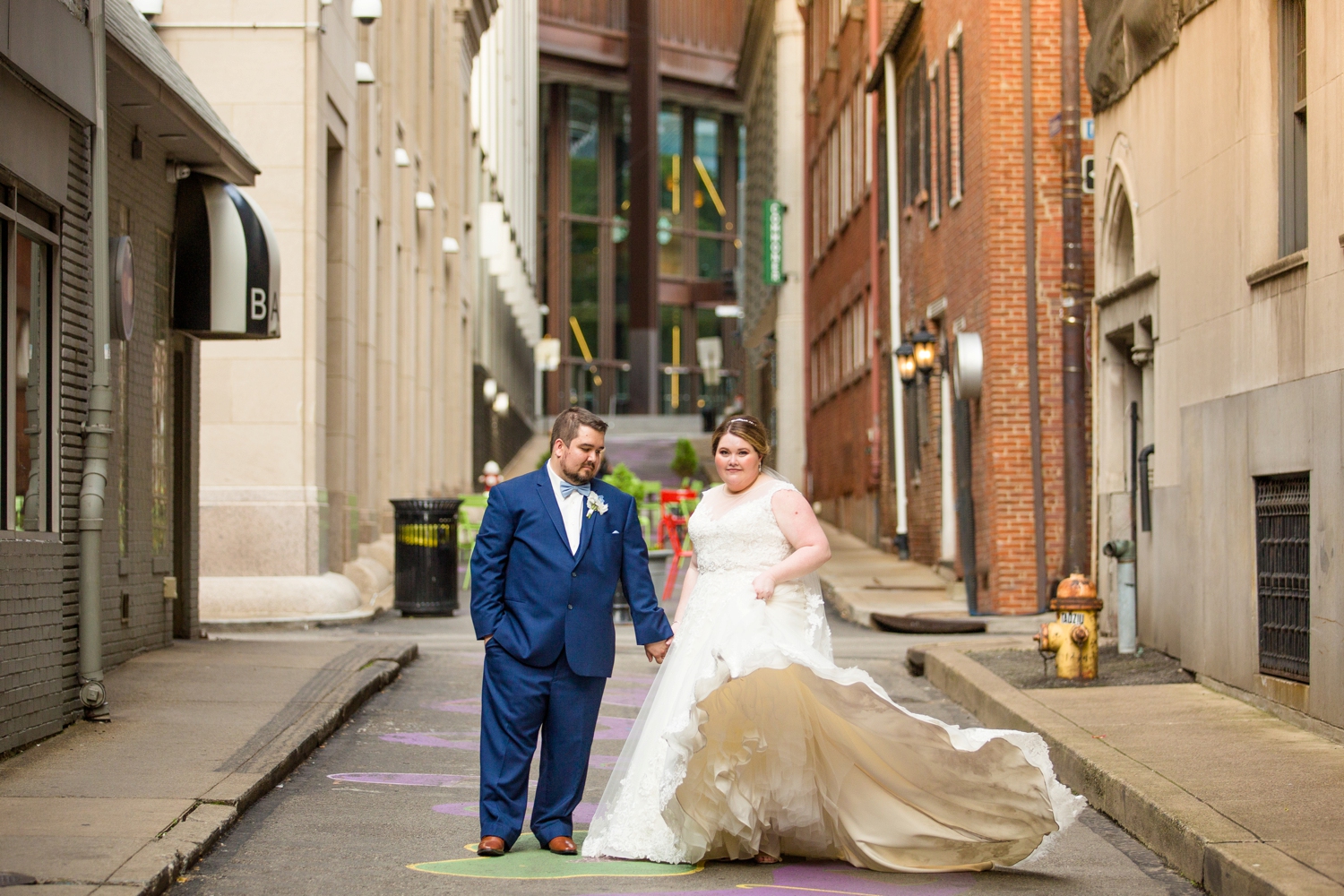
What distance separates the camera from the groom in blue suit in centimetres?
707

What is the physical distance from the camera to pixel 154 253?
13695mm

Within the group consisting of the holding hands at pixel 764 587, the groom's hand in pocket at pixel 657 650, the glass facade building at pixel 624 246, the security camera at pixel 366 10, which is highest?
the glass facade building at pixel 624 246

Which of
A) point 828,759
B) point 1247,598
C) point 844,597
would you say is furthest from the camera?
point 844,597

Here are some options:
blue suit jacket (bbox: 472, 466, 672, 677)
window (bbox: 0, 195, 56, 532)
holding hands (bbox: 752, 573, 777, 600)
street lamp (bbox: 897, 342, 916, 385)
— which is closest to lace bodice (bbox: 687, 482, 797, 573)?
holding hands (bbox: 752, 573, 777, 600)

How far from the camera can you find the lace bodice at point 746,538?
23.9ft

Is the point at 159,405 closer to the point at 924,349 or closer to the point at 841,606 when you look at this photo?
the point at 841,606

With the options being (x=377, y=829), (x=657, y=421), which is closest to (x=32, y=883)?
(x=377, y=829)

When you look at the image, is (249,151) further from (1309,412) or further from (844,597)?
(1309,412)

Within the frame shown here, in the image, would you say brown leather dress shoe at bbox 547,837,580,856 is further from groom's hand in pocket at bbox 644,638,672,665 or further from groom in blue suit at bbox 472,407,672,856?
groom's hand in pocket at bbox 644,638,672,665

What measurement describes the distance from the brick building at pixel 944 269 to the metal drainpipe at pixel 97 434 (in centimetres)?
1067

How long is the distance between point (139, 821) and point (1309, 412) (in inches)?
251

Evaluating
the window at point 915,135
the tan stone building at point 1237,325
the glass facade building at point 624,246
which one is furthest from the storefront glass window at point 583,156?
the tan stone building at point 1237,325

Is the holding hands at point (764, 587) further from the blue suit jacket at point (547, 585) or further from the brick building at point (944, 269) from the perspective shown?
the brick building at point (944, 269)

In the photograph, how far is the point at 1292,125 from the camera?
10.4 metres
